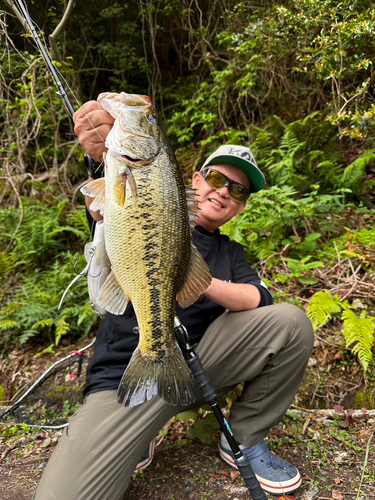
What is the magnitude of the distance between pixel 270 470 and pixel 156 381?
1200 millimetres

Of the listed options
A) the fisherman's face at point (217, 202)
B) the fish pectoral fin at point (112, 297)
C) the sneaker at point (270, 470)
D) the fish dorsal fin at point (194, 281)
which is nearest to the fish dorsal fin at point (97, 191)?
the fish pectoral fin at point (112, 297)

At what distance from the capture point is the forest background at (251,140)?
Result: 14.1 ft

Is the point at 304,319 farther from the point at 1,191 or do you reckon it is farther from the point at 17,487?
the point at 1,191

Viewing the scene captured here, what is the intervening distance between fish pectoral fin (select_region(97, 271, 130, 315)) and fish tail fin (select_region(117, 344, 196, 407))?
26 centimetres

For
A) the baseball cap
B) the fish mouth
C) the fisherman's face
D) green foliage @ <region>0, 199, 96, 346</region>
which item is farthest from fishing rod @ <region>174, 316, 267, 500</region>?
green foliage @ <region>0, 199, 96, 346</region>

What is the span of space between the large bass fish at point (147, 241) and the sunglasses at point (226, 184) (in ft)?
3.34

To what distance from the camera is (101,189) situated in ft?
5.86

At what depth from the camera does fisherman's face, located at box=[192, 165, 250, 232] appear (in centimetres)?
287

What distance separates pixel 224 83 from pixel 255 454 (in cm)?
630

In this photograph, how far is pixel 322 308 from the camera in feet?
11.5

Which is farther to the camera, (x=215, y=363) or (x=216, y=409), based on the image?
(x=215, y=363)

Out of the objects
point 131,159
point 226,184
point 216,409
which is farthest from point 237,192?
point 216,409

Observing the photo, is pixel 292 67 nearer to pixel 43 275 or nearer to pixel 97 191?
pixel 43 275

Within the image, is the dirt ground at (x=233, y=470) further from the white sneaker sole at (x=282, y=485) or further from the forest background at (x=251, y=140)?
the forest background at (x=251, y=140)
